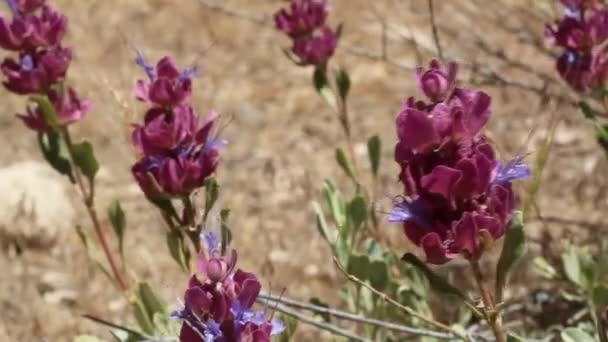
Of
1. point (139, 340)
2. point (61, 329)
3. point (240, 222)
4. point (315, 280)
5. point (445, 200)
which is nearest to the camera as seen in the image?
point (445, 200)

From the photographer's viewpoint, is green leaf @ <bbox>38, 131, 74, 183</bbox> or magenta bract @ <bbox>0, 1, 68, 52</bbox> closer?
magenta bract @ <bbox>0, 1, 68, 52</bbox>

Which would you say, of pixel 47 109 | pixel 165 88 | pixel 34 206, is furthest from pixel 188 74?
pixel 34 206

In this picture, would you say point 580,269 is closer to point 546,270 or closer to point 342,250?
point 546,270

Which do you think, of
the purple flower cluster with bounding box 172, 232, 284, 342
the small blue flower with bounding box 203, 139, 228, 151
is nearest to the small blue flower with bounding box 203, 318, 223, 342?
the purple flower cluster with bounding box 172, 232, 284, 342

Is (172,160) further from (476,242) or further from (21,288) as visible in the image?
(21,288)

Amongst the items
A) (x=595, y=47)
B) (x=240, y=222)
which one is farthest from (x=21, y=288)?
(x=595, y=47)

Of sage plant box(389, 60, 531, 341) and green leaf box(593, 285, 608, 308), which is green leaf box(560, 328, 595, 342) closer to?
green leaf box(593, 285, 608, 308)
